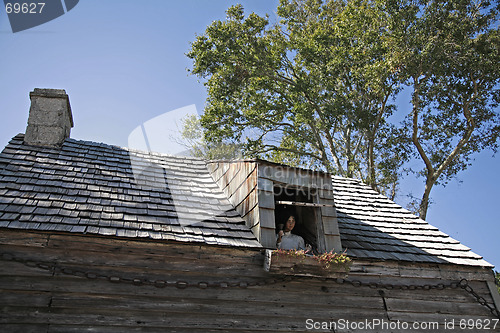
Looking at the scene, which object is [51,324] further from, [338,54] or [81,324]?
[338,54]

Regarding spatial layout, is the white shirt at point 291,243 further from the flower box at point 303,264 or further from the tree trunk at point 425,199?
the tree trunk at point 425,199

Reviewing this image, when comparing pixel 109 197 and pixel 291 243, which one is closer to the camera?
pixel 109 197

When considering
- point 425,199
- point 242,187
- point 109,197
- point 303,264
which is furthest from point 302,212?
point 425,199

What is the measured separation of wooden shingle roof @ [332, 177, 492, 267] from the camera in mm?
7141

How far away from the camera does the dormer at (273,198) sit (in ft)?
21.1

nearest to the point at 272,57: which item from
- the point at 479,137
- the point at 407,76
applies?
the point at 407,76

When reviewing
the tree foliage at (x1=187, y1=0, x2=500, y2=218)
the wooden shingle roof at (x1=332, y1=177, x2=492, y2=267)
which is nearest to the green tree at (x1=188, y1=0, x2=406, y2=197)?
the tree foliage at (x1=187, y1=0, x2=500, y2=218)

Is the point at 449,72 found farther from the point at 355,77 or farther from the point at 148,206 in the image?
the point at 148,206

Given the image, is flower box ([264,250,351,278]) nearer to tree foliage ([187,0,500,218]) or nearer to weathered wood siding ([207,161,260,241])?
weathered wood siding ([207,161,260,241])

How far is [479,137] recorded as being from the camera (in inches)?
663

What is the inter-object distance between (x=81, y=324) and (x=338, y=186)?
22.8 feet

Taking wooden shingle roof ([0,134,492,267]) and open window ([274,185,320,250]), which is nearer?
wooden shingle roof ([0,134,492,267])

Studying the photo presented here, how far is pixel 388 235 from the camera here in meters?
7.98

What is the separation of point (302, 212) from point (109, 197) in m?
3.89
